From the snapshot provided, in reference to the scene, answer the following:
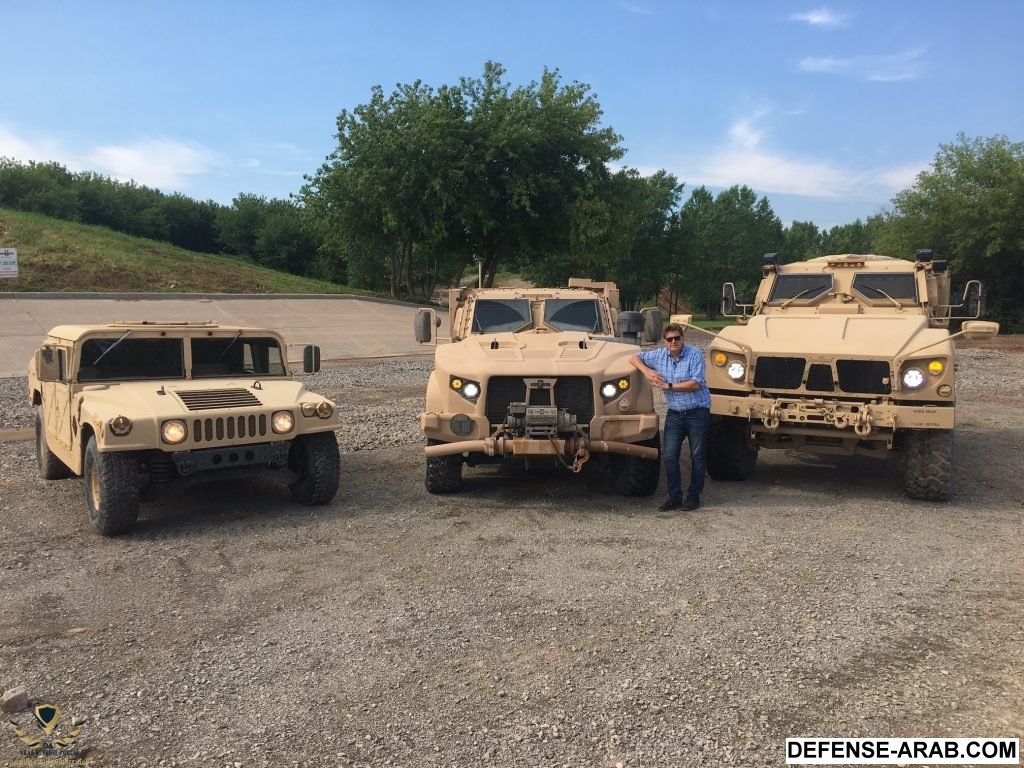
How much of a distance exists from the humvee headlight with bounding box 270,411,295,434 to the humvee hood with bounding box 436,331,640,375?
4.34 ft

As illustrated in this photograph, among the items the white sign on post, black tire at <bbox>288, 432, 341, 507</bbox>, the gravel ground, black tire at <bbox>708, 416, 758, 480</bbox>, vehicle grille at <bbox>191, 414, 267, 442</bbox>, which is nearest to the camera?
the gravel ground

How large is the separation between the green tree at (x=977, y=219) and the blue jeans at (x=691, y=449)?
29.0m

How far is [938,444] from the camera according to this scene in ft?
21.9

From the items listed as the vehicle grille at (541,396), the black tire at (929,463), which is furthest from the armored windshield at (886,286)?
the vehicle grille at (541,396)

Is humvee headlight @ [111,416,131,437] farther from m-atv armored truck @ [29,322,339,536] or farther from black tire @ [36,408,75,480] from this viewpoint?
black tire @ [36,408,75,480]

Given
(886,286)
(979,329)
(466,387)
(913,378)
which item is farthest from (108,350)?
(886,286)

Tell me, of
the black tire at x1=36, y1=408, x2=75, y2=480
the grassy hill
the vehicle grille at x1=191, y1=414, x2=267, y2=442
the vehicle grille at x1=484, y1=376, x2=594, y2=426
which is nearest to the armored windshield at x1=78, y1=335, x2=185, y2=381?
the vehicle grille at x1=191, y1=414, x2=267, y2=442

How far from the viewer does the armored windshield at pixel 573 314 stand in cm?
827

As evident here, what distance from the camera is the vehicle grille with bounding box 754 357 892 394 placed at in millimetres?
6730

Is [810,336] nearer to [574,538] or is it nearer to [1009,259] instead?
[574,538]

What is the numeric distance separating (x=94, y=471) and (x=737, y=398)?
202 inches

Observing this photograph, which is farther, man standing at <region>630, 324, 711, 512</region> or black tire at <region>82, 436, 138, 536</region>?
man standing at <region>630, 324, 711, 512</region>

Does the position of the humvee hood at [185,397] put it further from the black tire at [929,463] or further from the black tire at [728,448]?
the black tire at [929,463]

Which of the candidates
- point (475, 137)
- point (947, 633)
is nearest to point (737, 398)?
point (947, 633)
